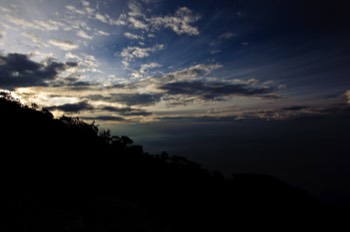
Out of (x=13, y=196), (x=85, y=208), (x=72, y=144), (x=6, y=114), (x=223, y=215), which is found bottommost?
(x=223, y=215)

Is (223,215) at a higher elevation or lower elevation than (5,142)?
lower

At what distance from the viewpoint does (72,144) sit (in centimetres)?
2012

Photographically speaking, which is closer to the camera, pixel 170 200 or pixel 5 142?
pixel 5 142

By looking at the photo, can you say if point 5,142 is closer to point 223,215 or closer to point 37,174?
point 37,174

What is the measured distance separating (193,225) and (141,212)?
3382 millimetres

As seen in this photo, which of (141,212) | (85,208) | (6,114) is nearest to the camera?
(85,208)

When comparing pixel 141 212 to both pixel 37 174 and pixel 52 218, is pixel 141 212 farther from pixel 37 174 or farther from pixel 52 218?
pixel 37 174

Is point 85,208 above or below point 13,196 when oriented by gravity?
below

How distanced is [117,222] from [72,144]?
10.8 meters

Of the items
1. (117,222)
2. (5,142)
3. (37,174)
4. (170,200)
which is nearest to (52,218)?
(117,222)

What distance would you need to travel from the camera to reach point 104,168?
64.6 feet

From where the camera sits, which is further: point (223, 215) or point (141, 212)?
point (223, 215)

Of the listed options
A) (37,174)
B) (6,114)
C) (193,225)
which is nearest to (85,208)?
(37,174)

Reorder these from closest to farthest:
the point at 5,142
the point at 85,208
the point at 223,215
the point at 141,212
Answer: the point at 85,208, the point at 141,212, the point at 5,142, the point at 223,215
